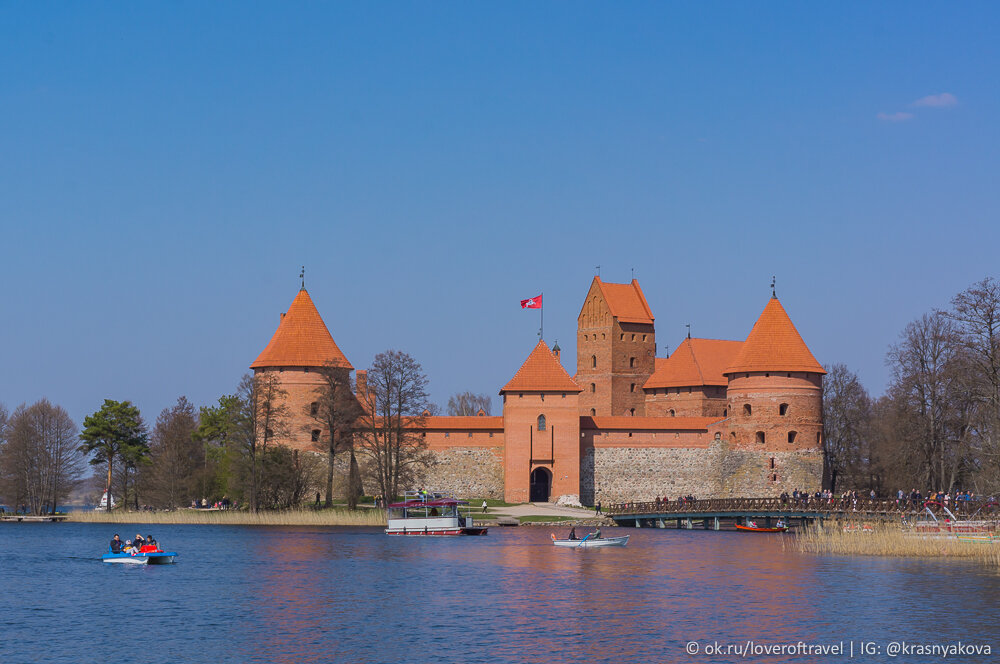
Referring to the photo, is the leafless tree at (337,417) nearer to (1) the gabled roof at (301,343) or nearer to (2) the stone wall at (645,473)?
(1) the gabled roof at (301,343)

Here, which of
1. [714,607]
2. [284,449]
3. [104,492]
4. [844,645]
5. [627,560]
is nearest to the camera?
[844,645]

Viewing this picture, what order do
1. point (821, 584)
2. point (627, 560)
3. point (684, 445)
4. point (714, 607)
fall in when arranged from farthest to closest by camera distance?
point (684, 445)
point (627, 560)
point (821, 584)
point (714, 607)

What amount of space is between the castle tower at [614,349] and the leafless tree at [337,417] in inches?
743

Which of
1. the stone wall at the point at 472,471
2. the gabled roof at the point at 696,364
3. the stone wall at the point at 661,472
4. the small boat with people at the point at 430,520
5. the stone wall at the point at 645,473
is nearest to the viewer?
the small boat with people at the point at 430,520

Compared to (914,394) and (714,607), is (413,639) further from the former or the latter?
(914,394)

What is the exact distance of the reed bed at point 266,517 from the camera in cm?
5150

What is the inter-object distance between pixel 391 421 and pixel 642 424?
12.8 meters

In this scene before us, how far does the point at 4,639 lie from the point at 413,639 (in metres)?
7.56

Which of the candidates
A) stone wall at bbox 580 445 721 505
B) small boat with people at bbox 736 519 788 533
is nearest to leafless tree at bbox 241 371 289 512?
stone wall at bbox 580 445 721 505

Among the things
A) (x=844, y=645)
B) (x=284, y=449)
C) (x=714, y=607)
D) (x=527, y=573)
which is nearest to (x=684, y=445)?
(x=284, y=449)

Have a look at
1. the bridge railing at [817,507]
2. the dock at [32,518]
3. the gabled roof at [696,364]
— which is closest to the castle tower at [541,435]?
the bridge railing at [817,507]

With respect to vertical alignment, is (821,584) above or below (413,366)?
below

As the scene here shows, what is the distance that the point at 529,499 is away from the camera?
58.8m

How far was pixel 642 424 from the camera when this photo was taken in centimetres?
6097
